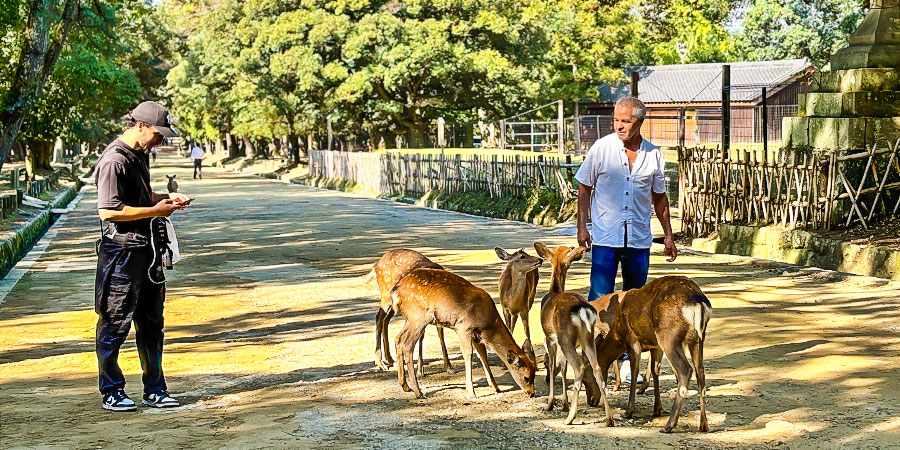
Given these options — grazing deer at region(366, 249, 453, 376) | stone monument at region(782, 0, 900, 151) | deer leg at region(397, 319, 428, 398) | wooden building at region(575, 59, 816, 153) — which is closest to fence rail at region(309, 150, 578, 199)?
stone monument at region(782, 0, 900, 151)

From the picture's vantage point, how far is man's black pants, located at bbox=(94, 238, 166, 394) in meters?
6.84

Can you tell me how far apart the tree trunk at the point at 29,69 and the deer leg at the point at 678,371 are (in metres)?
15.2

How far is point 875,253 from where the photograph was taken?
1299 centimetres

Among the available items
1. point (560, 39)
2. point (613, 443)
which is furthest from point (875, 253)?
point (560, 39)

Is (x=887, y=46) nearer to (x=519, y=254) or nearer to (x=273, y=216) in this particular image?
(x=519, y=254)

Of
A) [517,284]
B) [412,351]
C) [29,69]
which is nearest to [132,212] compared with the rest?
[412,351]

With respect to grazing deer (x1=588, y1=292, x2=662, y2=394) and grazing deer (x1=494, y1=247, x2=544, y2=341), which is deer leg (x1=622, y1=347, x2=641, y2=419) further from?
grazing deer (x1=494, y1=247, x2=544, y2=341)

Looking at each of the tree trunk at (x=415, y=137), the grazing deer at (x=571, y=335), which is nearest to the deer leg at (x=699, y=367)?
the grazing deer at (x=571, y=335)

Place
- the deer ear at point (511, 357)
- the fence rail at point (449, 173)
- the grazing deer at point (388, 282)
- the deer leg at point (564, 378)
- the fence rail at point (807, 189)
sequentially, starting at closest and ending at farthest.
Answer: the deer leg at point (564, 378) → the deer ear at point (511, 357) → the grazing deer at point (388, 282) → the fence rail at point (807, 189) → the fence rail at point (449, 173)

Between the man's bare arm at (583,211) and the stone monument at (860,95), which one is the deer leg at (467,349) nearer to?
the man's bare arm at (583,211)

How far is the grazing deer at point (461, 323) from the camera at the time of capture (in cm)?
705

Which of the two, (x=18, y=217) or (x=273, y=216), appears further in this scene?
(x=273, y=216)

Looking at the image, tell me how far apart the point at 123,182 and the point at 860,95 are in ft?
39.4

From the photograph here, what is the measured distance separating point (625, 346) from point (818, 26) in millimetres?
52153
